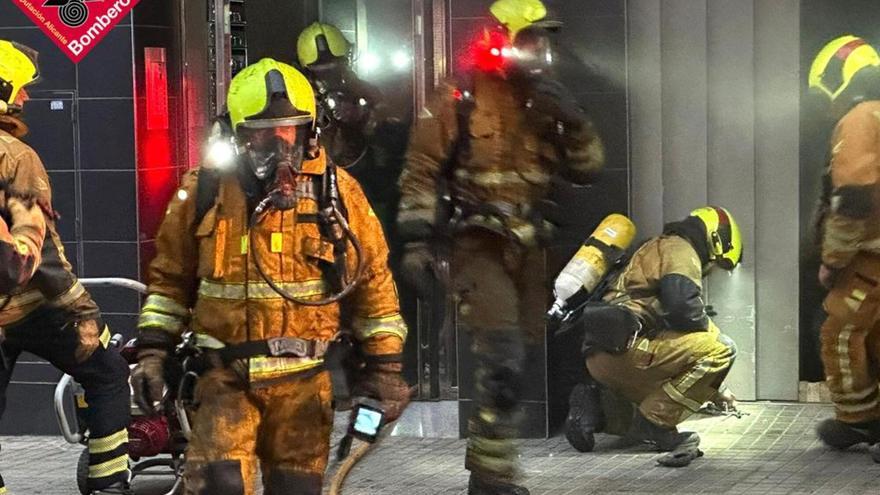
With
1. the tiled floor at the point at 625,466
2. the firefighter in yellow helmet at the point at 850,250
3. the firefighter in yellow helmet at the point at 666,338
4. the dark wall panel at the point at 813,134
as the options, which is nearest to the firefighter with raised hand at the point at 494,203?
the tiled floor at the point at 625,466

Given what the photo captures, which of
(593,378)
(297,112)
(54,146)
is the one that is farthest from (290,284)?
(54,146)

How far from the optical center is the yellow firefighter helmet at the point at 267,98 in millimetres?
6457

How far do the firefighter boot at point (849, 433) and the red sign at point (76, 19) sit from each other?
439cm

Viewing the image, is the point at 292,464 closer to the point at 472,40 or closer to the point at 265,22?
the point at 472,40

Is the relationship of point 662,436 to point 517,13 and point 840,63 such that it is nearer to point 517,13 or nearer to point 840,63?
point 840,63

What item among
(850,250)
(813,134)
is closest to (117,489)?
(850,250)

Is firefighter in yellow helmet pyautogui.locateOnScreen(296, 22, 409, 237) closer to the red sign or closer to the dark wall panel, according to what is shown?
the red sign

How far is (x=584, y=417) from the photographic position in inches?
385

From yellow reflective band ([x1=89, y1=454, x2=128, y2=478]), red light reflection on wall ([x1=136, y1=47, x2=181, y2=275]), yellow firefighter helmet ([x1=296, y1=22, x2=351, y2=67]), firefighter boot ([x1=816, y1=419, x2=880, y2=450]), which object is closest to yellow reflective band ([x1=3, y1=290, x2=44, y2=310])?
yellow reflective band ([x1=89, y1=454, x2=128, y2=478])

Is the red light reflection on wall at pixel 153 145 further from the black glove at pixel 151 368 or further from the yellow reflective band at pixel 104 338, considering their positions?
the black glove at pixel 151 368

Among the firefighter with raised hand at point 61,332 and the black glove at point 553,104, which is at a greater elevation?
the black glove at point 553,104

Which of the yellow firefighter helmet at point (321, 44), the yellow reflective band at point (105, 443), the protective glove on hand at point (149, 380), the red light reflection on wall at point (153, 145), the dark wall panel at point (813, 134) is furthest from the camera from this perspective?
the yellow firefighter helmet at point (321, 44)

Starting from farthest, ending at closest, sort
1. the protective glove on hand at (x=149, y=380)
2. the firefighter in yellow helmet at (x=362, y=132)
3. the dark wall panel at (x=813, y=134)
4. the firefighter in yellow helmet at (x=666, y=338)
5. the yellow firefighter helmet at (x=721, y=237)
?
the firefighter in yellow helmet at (x=362, y=132)
the dark wall panel at (x=813, y=134)
the yellow firefighter helmet at (x=721, y=237)
the firefighter in yellow helmet at (x=666, y=338)
the protective glove on hand at (x=149, y=380)

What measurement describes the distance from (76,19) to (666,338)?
146 inches
